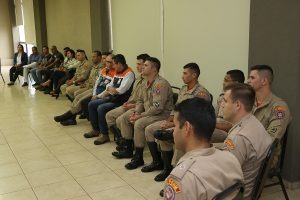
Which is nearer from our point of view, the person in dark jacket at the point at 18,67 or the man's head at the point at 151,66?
the man's head at the point at 151,66

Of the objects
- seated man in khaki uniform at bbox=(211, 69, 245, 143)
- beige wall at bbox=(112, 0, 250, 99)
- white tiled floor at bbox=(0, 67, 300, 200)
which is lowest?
white tiled floor at bbox=(0, 67, 300, 200)

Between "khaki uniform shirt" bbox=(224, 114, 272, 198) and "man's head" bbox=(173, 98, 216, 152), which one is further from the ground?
"man's head" bbox=(173, 98, 216, 152)

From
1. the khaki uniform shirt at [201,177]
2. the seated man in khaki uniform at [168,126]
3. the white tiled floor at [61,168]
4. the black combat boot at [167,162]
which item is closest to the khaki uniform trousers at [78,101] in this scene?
the white tiled floor at [61,168]

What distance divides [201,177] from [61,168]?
114 inches

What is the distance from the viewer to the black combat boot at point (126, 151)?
4.27m

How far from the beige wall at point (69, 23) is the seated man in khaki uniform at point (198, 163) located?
6.49m

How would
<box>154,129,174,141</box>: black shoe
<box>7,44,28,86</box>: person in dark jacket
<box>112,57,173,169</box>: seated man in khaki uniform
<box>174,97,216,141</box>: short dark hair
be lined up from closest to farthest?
<box>174,97,216,141</box>: short dark hair
<box>154,129,174,141</box>: black shoe
<box>112,57,173,169</box>: seated man in khaki uniform
<box>7,44,28,86</box>: person in dark jacket

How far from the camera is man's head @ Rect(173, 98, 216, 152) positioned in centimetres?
156

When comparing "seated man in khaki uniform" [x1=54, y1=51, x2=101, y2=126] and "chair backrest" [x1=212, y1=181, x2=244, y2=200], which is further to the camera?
"seated man in khaki uniform" [x1=54, y1=51, x2=101, y2=126]

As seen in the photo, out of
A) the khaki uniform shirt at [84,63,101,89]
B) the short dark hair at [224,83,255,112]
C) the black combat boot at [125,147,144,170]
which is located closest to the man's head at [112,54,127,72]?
the khaki uniform shirt at [84,63,101,89]

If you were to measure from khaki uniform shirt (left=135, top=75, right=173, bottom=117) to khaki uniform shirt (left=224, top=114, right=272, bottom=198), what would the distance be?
1888mm

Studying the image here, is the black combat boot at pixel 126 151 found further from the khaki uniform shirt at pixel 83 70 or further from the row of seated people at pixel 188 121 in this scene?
the khaki uniform shirt at pixel 83 70

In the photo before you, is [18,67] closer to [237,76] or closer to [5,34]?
[5,34]

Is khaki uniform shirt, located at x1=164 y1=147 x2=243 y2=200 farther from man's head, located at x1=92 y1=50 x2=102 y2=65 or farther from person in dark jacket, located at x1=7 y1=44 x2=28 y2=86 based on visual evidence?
person in dark jacket, located at x1=7 y1=44 x2=28 y2=86
